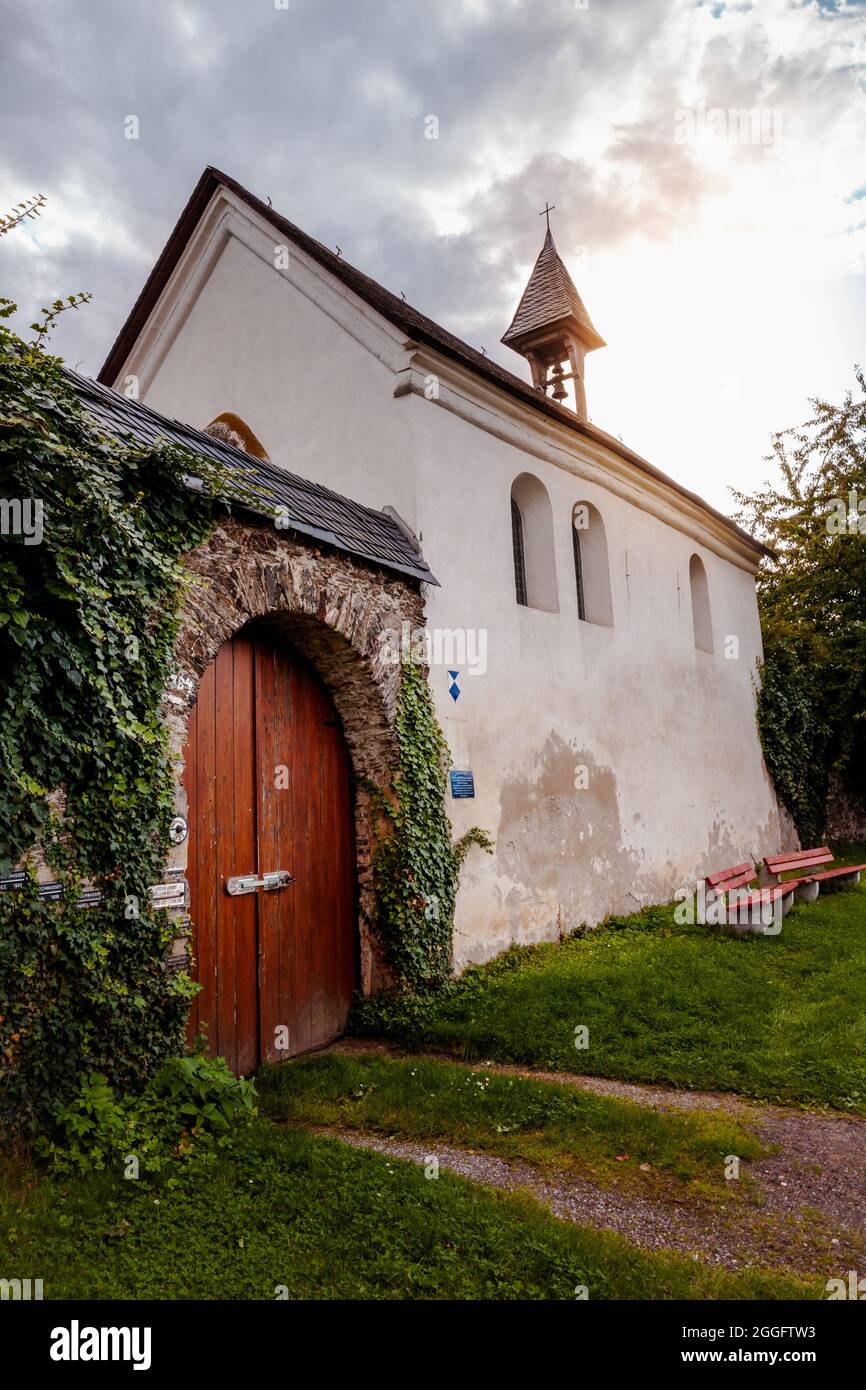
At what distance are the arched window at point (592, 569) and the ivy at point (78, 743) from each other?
6859 mm

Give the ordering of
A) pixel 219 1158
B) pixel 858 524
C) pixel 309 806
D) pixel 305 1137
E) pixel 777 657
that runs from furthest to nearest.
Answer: pixel 858 524, pixel 777 657, pixel 309 806, pixel 305 1137, pixel 219 1158

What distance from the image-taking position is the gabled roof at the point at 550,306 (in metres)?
13.4

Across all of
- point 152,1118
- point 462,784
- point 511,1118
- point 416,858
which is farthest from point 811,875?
point 152,1118

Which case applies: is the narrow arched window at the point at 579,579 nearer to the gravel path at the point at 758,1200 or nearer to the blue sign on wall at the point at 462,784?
the blue sign on wall at the point at 462,784

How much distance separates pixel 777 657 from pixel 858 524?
143 inches

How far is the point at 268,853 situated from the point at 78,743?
204cm

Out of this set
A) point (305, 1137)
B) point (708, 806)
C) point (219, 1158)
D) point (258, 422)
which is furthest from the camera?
point (708, 806)

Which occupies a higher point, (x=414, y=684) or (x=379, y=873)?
(x=414, y=684)

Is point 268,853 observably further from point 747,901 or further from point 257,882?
point 747,901

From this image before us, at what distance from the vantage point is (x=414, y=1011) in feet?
20.3

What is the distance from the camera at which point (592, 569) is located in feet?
35.0

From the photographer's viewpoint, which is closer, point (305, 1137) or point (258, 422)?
point (305, 1137)

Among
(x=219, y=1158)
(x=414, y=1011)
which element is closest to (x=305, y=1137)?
(x=219, y=1158)
